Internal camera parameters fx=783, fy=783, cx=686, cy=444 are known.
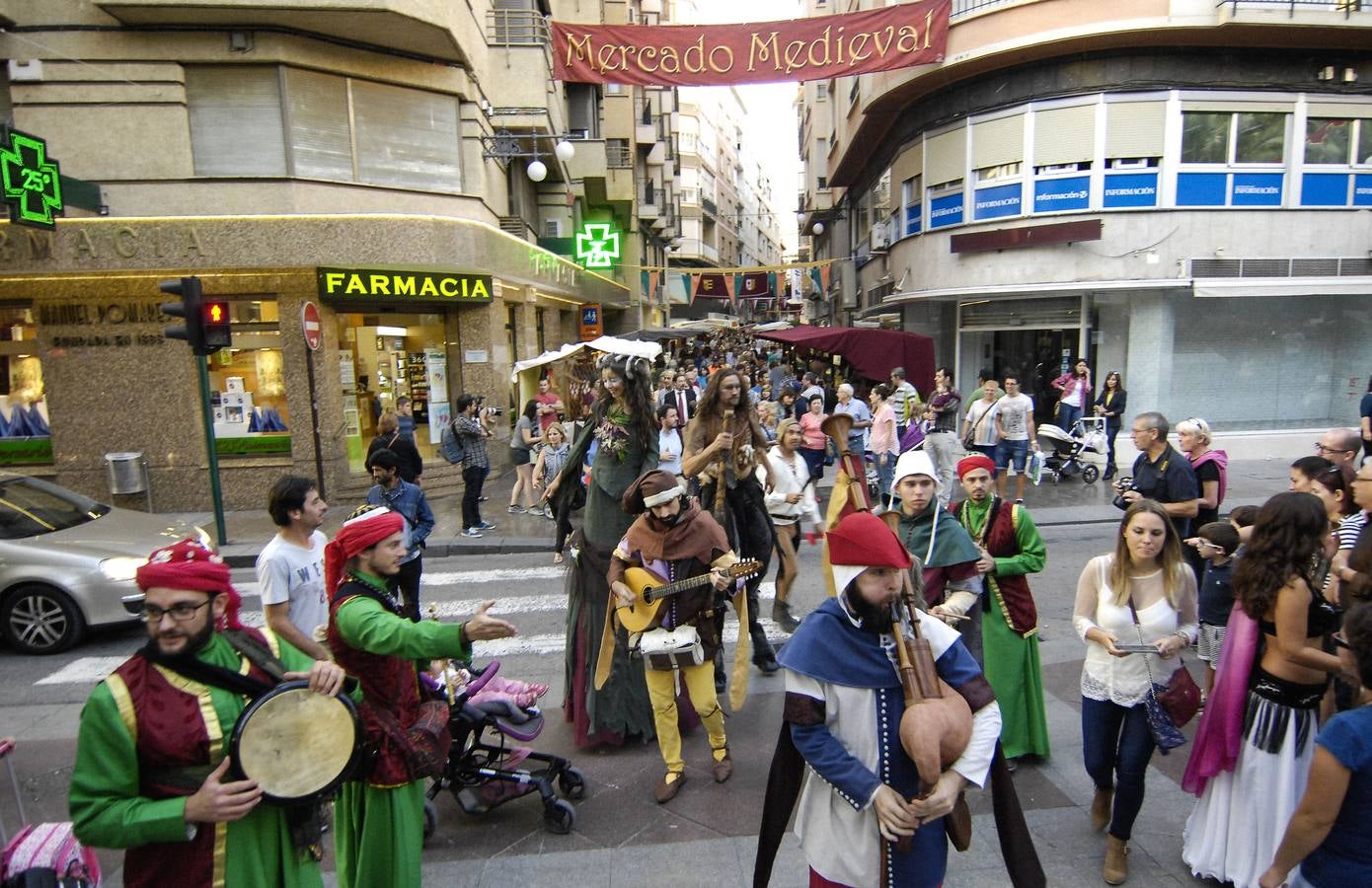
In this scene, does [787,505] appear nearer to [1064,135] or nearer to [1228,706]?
[1228,706]

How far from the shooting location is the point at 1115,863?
3529 millimetres

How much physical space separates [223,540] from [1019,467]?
1134 cm

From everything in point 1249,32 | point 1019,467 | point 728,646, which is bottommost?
point 728,646

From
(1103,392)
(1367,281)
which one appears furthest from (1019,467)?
(1367,281)

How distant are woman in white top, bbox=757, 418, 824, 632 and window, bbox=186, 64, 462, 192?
9.71 m

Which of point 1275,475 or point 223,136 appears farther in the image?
point 1275,475

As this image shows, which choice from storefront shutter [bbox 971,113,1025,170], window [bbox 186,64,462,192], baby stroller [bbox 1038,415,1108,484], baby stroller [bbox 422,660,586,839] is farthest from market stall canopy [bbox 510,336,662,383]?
storefront shutter [bbox 971,113,1025,170]

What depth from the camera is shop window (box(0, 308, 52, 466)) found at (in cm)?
1266

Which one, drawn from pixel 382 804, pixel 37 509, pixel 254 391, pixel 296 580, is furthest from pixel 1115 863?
pixel 254 391

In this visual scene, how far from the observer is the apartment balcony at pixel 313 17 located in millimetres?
11172

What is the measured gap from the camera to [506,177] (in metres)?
17.4

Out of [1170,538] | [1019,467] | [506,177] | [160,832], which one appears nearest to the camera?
[160,832]

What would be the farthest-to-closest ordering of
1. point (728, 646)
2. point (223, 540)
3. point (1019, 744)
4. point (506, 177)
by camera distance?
point (506, 177)
point (223, 540)
point (728, 646)
point (1019, 744)

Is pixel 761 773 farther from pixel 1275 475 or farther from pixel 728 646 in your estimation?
pixel 1275 475
